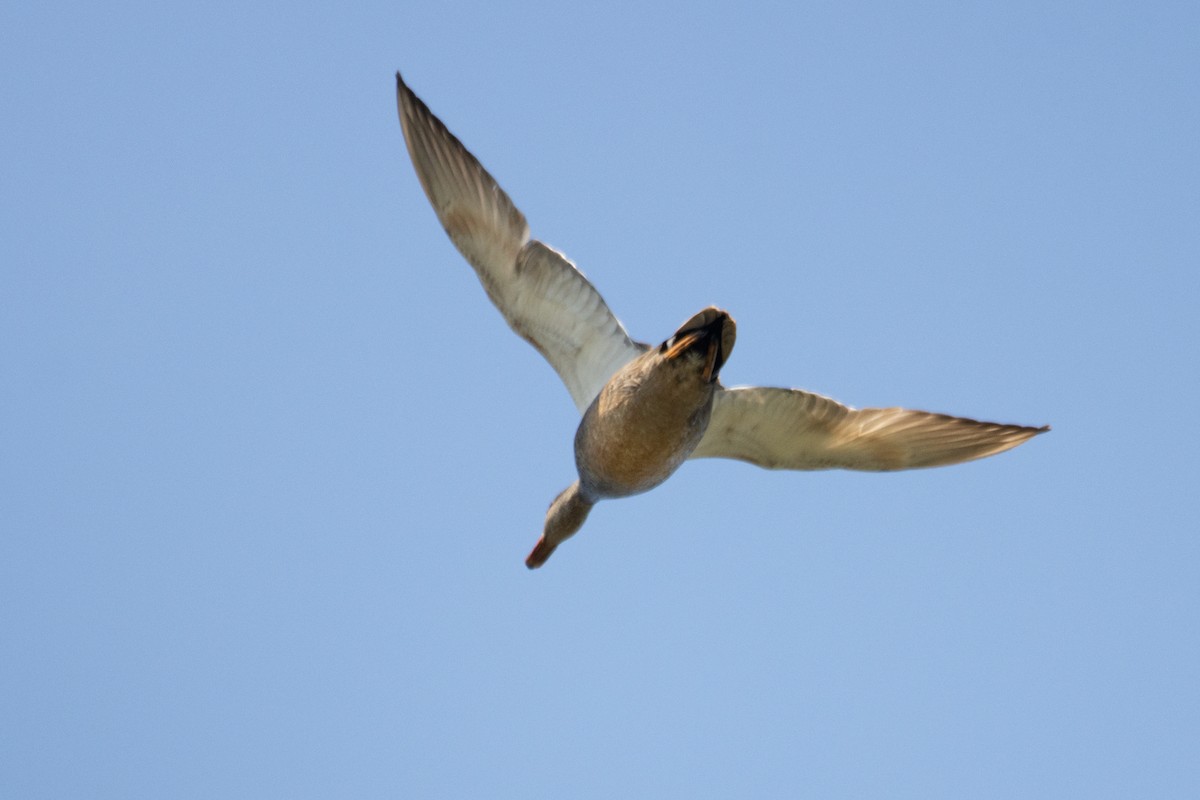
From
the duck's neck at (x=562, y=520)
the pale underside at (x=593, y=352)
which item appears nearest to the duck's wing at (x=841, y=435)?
the pale underside at (x=593, y=352)

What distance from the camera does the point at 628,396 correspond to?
9.51 metres

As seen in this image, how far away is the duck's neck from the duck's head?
1.77 meters

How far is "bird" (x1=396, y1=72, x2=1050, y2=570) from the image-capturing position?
9516 millimetres

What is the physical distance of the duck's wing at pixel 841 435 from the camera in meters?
10.0

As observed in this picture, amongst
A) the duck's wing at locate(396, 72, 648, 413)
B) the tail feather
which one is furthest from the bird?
the tail feather

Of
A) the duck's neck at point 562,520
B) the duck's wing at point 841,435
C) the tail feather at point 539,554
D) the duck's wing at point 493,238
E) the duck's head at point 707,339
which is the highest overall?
the duck's wing at point 493,238

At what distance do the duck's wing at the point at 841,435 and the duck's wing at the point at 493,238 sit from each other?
834mm

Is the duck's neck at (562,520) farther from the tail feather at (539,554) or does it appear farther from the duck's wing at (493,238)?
the duck's wing at (493,238)

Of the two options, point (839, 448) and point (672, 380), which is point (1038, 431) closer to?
point (839, 448)

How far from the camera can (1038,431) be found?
1011cm

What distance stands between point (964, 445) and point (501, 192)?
3.49 m

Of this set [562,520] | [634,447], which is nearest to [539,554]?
[562,520]

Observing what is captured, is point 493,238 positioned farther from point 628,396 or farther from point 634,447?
point 634,447

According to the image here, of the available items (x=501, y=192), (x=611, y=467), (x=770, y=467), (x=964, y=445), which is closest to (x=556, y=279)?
(x=501, y=192)
